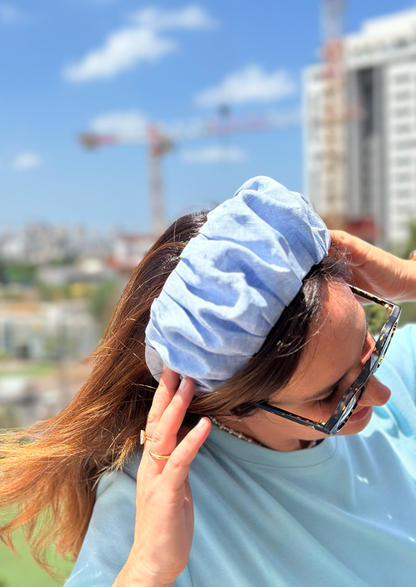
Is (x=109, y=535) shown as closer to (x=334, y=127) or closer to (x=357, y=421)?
(x=357, y=421)

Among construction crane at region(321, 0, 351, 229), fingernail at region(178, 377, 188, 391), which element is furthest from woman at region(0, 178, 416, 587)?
construction crane at region(321, 0, 351, 229)

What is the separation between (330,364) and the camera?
2.91 feet

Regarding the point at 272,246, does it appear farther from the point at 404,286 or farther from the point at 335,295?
the point at 404,286

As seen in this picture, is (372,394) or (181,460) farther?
(372,394)

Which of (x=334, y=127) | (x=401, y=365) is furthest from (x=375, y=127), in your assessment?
(x=401, y=365)

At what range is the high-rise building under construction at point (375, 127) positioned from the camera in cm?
4766

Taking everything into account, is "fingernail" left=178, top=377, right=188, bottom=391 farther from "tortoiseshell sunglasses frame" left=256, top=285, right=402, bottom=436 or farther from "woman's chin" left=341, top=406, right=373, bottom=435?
"woman's chin" left=341, top=406, right=373, bottom=435

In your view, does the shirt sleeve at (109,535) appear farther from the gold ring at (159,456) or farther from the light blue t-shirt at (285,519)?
the gold ring at (159,456)

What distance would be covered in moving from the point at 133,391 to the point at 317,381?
0.36 metres

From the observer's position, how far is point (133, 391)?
1018 millimetres

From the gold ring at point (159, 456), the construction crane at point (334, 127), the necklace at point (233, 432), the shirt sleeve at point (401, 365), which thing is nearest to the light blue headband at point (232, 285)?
the gold ring at point (159, 456)

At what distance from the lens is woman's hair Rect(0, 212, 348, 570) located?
850 mm

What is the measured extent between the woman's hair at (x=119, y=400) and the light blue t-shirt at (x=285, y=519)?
0.29 ft

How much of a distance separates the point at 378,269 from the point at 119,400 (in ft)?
2.11
